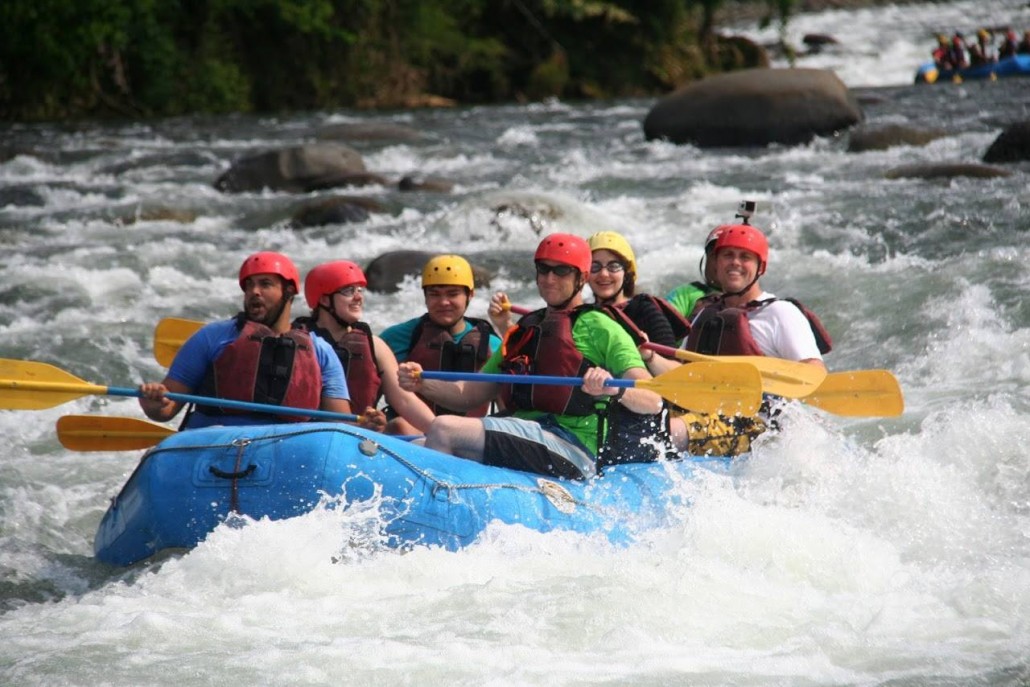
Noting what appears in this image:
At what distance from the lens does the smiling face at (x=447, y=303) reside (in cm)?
636

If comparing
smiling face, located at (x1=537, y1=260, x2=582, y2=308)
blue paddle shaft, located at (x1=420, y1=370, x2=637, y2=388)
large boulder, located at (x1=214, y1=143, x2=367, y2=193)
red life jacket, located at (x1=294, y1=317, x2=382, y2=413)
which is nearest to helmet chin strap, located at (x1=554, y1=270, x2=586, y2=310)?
smiling face, located at (x1=537, y1=260, x2=582, y2=308)

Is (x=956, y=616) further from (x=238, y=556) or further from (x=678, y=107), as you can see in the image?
(x=678, y=107)

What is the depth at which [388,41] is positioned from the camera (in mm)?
24688

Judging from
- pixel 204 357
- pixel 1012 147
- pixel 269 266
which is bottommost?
pixel 204 357


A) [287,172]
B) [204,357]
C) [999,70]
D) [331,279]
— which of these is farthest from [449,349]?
[999,70]

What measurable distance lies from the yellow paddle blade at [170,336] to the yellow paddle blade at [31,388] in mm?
733

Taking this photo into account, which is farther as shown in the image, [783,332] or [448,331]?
[448,331]

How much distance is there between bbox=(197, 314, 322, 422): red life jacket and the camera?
550 centimetres

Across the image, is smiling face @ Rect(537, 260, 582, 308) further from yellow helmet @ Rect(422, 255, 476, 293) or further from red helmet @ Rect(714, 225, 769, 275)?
red helmet @ Rect(714, 225, 769, 275)

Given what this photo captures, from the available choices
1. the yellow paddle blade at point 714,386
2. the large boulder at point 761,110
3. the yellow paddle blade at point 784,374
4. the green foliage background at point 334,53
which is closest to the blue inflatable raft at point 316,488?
the yellow paddle blade at point 714,386

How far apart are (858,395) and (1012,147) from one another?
778 cm

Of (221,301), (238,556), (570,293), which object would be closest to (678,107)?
(221,301)

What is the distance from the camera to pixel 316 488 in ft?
16.0

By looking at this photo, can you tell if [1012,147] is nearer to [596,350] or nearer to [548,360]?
[596,350]
